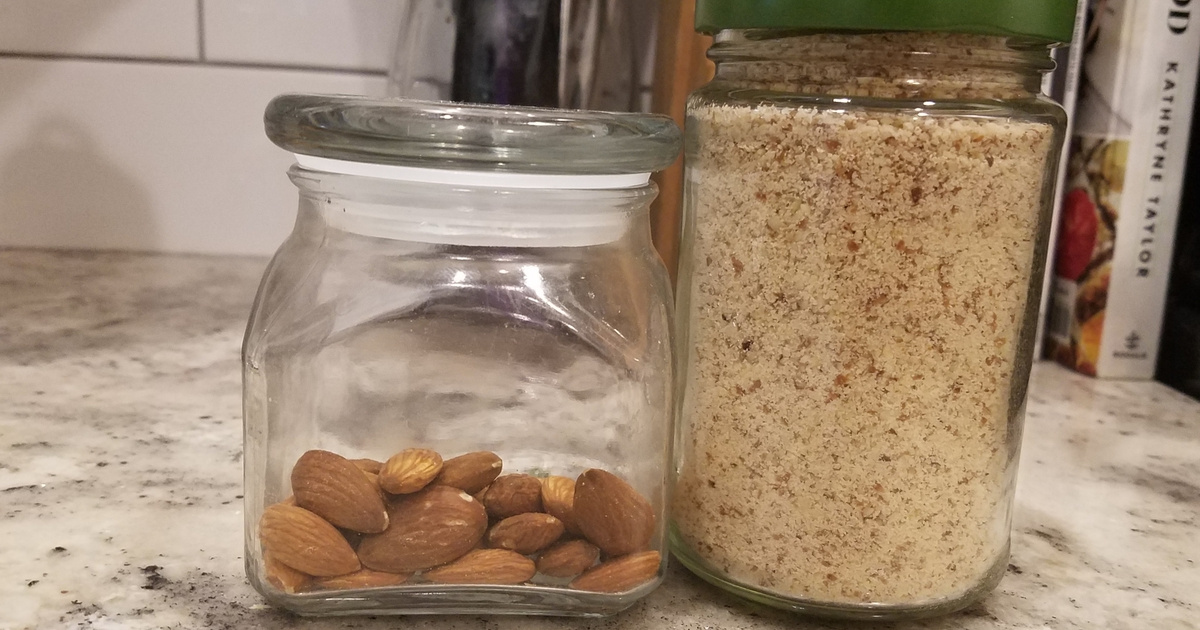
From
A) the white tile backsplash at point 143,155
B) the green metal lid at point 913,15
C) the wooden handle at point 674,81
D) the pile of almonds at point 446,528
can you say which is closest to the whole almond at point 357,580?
the pile of almonds at point 446,528

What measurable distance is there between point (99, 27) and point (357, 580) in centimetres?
73

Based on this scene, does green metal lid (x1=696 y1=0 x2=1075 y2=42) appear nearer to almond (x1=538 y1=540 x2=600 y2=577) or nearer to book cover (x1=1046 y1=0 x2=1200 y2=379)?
almond (x1=538 y1=540 x2=600 y2=577)

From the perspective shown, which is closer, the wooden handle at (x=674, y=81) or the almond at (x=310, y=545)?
the almond at (x=310, y=545)

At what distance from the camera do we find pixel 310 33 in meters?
0.85

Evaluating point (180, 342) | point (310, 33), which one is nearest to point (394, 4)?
point (310, 33)

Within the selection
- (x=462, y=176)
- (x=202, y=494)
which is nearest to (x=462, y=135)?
(x=462, y=176)

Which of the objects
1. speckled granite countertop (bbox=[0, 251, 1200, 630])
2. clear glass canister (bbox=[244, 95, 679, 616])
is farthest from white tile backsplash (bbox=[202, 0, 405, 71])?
clear glass canister (bbox=[244, 95, 679, 616])

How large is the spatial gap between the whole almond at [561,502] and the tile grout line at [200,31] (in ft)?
2.27

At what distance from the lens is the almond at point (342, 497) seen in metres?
0.31

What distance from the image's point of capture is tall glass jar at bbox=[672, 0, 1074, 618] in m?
0.30

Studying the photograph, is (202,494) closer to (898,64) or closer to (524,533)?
(524,533)

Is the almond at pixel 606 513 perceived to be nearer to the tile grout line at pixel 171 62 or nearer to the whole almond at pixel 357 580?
the whole almond at pixel 357 580

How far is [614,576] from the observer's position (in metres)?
0.32

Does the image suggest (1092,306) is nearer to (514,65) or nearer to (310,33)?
(514,65)
